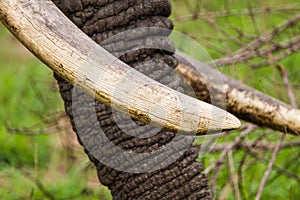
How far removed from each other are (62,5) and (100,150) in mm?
289

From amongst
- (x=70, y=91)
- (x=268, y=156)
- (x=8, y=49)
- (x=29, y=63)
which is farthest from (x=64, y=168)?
(x=8, y=49)

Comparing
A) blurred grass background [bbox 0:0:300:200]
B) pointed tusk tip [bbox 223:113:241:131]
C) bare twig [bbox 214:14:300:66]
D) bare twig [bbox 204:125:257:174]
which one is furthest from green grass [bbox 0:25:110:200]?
pointed tusk tip [bbox 223:113:241:131]

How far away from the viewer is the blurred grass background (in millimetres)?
2902

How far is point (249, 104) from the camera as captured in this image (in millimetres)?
2350

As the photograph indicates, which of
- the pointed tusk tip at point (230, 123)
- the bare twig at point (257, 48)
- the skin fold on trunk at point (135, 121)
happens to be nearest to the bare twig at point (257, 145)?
the bare twig at point (257, 48)

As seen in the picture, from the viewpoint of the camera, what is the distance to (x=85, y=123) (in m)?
1.72

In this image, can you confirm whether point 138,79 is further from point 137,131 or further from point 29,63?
point 29,63

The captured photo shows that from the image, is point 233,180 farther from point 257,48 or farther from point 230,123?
point 230,123

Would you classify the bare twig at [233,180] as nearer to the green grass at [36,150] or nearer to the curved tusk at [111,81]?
the green grass at [36,150]

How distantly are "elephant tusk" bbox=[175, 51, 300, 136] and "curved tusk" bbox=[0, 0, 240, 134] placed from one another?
836mm

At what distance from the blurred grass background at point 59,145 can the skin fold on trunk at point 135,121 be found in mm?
765

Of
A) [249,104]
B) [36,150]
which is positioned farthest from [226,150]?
[36,150]

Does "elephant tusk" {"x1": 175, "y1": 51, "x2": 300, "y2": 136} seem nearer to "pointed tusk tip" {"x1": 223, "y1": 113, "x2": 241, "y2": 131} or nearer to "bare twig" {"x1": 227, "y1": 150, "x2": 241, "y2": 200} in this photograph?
"bare twig" {"x1": 227, "y1": 150, "x2": 241, "y2": 200}

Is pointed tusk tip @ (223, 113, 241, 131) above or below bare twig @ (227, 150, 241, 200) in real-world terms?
above
